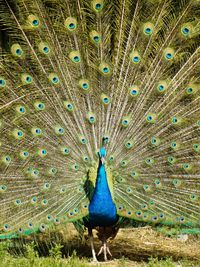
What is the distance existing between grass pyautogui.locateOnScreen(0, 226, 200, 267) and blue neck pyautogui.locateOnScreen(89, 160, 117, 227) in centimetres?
40

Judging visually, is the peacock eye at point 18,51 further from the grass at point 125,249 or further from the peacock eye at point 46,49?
the grass at point 125,249

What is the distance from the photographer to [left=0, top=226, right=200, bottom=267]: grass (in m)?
5.10

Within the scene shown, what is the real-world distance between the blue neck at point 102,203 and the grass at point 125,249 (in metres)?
0.40

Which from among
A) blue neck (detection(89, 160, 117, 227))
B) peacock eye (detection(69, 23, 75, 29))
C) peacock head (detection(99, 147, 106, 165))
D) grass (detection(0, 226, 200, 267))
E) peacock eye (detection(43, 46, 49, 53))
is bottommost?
grass (detection(0, 226, 200, 267))

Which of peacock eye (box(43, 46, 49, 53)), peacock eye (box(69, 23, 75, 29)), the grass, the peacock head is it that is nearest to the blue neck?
the peacock head

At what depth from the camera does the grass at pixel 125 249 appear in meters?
5.10

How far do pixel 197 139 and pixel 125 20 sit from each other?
1.33 metres

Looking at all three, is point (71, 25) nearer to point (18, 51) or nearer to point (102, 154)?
point (18, 51)

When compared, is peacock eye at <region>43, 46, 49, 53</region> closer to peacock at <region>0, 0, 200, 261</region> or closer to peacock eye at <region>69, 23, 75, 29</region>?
peacock at <region>0, 0, 200, 261</region>

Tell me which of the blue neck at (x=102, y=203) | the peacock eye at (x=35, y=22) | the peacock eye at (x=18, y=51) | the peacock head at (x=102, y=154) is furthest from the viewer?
the peacock eye at (x=18, y=51)

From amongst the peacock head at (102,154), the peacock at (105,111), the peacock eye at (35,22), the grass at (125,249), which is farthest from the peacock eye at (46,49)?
the grass at (125,249)

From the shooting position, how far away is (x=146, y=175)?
5.30 m

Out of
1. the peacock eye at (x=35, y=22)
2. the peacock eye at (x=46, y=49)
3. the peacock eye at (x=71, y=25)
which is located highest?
the peacock eye at (x=35, y=22)

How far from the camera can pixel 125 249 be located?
612cm
